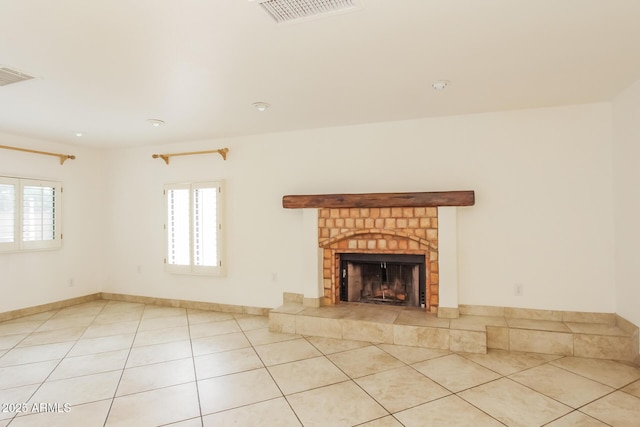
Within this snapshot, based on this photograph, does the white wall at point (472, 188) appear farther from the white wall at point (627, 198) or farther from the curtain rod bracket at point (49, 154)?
the curtain rod bracket at point (49, 154)

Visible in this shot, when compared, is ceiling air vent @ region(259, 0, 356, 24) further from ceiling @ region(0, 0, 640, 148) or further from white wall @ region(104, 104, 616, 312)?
white wall @ region(104, 104, 616, 312)

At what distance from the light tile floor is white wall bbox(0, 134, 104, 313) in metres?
0.96

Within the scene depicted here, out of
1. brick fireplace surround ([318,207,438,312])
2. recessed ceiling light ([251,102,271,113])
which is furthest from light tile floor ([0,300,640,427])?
recessed ceiling light ([251,102,271,113])

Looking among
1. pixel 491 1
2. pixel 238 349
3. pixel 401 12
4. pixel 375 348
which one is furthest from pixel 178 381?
→ pixel 491 1

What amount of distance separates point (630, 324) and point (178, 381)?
375 centimetres

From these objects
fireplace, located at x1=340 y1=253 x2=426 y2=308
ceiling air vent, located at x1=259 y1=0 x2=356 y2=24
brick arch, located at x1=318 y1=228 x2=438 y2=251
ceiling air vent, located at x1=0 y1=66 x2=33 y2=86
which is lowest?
fireplace, located at x1=340 y1=253 x2=426 y2=308

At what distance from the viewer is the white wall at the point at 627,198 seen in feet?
9.21

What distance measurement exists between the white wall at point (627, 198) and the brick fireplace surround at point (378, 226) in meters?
1.23

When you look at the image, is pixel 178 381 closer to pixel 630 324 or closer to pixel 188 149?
pixel 188 149

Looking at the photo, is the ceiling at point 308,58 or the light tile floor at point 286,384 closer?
the ceiling at point 308,58

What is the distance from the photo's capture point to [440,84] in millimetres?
2732

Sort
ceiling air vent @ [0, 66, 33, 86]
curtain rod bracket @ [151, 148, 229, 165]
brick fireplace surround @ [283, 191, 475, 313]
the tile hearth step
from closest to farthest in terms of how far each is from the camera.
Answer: ceiling air vent @ [0, 66, 33, 86] → the tile hearth step → brick fireplace surround @ [283, 191, 475, 313] → curtain rod bracket @ [151, 148, 229, 165]

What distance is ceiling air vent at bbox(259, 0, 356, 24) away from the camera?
1.69 m

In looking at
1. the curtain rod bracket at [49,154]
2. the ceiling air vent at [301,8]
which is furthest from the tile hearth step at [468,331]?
the curtain rod bracket at [49,154]
